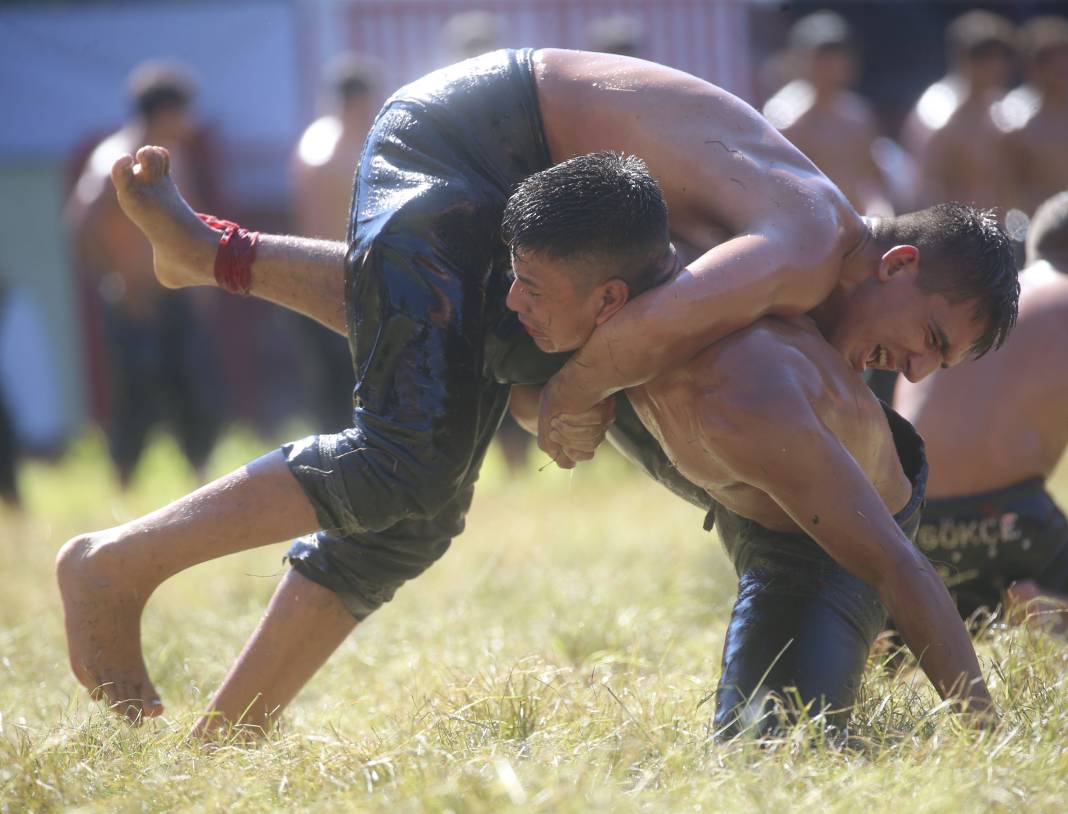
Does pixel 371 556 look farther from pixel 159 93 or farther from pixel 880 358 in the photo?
pixel 159 93

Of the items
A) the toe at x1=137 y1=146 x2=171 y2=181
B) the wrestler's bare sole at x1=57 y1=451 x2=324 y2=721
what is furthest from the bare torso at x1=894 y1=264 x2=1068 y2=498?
the toe at x1=137 y1=146 x2=171 y2=181

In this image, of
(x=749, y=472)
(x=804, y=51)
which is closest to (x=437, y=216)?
(x=749, y=472)

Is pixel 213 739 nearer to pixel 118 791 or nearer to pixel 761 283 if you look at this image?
pixel 118 791

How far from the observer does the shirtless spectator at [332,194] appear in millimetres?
6750

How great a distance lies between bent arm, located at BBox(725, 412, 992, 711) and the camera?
93.3 inches

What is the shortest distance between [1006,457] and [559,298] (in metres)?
1.46

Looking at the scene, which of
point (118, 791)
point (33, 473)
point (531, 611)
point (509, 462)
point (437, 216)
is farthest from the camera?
point (33, 473)

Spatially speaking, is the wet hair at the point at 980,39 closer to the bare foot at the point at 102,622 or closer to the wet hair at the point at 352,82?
the wet hair at the point at 352,82

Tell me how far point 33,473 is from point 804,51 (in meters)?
4.79

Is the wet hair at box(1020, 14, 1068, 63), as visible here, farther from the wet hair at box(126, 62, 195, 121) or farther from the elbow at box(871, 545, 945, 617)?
the elbow at box(871, 545, 945, 617)

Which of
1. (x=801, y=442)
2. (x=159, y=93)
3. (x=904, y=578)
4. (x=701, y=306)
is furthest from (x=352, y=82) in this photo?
(x=904, y=578)

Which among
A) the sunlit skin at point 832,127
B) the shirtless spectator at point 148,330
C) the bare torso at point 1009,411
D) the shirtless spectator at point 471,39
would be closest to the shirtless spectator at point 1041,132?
the sunlit skin at point 832,127

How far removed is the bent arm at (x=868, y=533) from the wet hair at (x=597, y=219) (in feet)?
1.21

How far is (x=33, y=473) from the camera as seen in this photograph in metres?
8.35
